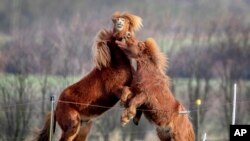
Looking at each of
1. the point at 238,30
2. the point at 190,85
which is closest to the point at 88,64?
the point at 190,85

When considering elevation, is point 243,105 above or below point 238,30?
below

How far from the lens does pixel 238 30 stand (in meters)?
4.20

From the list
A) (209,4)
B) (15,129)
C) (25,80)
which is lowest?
(15,129)

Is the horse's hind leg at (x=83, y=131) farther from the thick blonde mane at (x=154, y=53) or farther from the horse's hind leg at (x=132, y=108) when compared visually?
the thick blonde mane at (x=154, y=53)

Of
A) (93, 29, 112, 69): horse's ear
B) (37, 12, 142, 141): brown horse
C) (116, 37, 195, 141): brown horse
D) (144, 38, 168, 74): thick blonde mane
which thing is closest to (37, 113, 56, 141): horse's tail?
(37, 12, 142, 141): brown horse

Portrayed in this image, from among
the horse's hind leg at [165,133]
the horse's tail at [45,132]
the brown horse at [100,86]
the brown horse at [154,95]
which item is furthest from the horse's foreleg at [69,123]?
the horse's hind leg at [165,133]

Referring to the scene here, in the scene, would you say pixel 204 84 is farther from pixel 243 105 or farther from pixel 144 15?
pixel 144 15

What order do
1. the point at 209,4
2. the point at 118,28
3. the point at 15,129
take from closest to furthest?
1. the point at 118,28
2. the point at 15,129
3. the point at 209,4

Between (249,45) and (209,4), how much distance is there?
15.5 inches

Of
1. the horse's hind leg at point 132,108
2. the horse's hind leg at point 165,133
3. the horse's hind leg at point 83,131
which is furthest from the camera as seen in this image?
the horse's hind leg at point 83,131

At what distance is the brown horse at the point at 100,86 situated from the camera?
2801mm

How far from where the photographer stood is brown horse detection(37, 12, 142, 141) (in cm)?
280

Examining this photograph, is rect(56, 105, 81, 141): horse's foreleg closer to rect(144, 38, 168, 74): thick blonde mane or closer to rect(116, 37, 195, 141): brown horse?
rect(116, 37, 195, 141): brown horse

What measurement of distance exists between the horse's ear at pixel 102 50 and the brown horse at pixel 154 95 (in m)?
0.10
